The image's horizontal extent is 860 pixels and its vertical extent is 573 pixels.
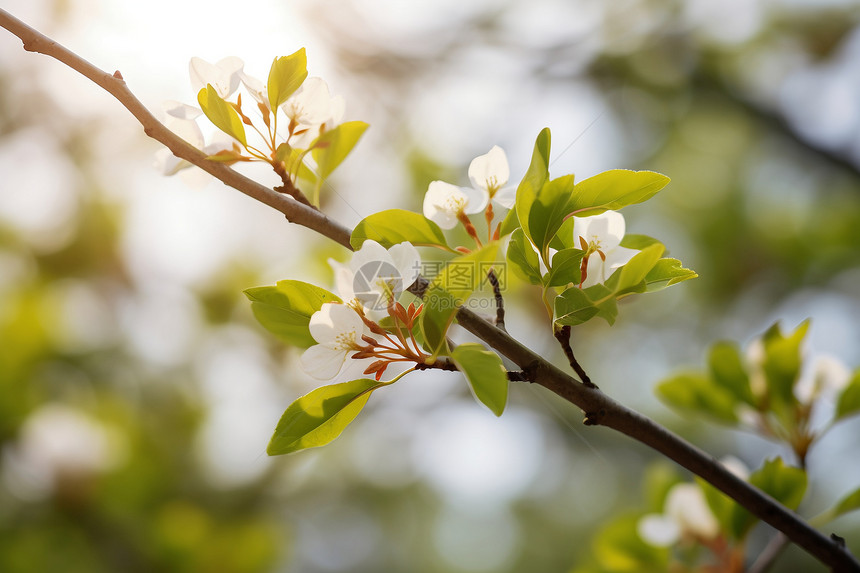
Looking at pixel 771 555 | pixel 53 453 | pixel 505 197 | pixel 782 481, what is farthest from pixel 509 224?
pixel 53 453

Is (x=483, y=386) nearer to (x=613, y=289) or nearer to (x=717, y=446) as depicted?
(x=613, y=289)

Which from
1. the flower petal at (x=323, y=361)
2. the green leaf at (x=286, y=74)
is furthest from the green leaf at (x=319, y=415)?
the green leaf at (x=286, y=74)

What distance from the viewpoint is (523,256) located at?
45 centimetres

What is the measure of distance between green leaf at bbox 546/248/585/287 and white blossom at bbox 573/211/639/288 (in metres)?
0.03

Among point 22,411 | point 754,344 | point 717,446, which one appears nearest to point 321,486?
point 22,411

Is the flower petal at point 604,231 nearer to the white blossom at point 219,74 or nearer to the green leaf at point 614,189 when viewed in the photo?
the green leaf at point 614,189

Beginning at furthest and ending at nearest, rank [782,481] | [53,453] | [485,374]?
1. [53,453]
2. [782,481]
3. [485,374]

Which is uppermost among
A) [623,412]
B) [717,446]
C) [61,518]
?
[61,518]

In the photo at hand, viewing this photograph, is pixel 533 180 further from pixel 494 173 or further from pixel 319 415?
pixel 319 415

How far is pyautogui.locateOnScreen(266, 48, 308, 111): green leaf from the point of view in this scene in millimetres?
457

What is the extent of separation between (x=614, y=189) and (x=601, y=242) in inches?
2.0

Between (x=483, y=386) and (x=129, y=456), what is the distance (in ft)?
5.18

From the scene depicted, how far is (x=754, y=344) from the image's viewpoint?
2.51 feet

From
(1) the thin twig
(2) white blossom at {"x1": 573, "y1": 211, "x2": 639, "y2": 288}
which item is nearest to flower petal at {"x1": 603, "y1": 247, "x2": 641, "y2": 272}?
(2) white blossom at {"x1": 573, "y1": 211, "x2": 639, "y2": 288}
